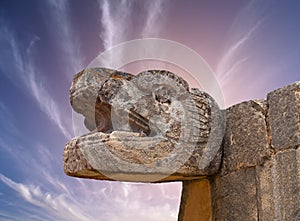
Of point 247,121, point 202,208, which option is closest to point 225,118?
point 247,121

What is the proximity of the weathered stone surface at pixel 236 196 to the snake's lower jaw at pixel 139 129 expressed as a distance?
264mm

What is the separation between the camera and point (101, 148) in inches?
146

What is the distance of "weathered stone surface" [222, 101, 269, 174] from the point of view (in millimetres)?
4004

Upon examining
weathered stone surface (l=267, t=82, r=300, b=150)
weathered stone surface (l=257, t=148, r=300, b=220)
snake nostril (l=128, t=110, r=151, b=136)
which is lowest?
weathered stone surface (l=257, t=148, r=300, b=220)

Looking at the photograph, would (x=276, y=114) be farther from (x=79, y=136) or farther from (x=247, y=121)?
(x=79, y=136)

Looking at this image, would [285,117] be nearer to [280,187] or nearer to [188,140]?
[280,187]

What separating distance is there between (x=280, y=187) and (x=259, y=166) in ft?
1.00

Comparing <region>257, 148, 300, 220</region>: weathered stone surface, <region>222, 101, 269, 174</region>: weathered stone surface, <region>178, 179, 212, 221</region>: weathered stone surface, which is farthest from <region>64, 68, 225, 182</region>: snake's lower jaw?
<region>257, 148, 300, 220</region>: weathered stone surface

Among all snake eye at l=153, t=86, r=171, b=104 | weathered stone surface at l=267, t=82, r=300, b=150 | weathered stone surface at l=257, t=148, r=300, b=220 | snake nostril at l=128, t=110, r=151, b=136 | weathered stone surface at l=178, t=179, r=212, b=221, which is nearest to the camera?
weathered stone surface at l=257, t=148, r=300, b=220

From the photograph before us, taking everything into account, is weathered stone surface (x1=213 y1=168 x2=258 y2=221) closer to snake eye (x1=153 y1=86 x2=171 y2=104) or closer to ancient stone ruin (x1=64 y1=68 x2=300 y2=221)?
ancient stone ruin (x1=64 y1=68 x2=300 y2=221)

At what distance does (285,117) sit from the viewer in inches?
151

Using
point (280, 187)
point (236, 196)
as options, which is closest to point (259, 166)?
point (280, 187)

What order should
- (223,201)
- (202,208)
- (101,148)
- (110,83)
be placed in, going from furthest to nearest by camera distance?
(202,208) < (223,201) < (110,83) < (101,148)

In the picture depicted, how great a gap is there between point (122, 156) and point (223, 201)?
1280 millimetres
